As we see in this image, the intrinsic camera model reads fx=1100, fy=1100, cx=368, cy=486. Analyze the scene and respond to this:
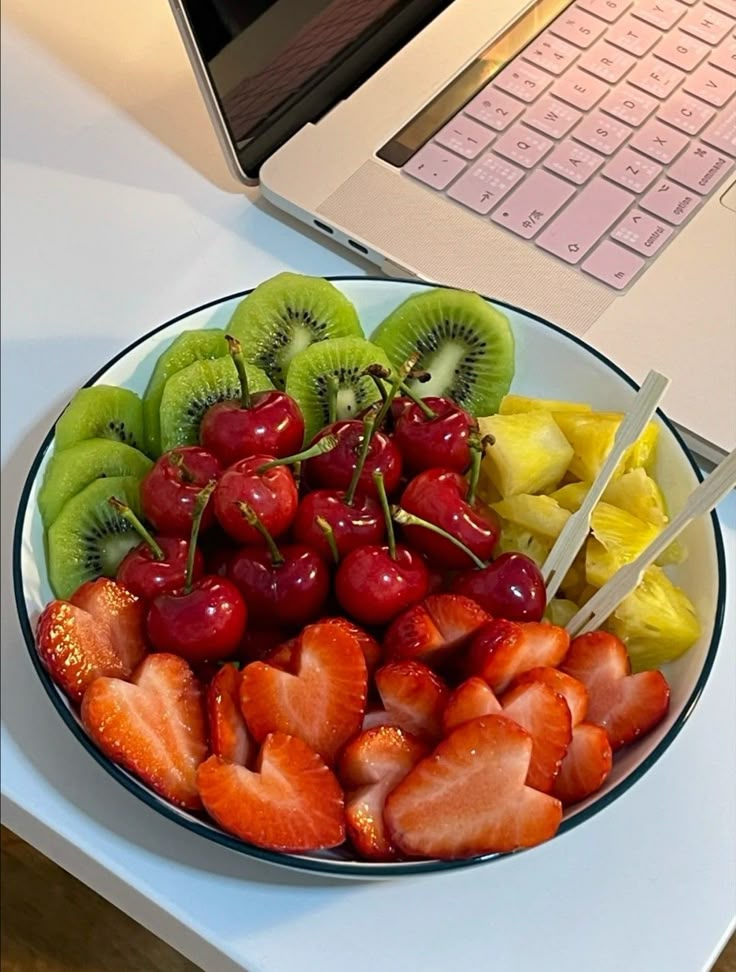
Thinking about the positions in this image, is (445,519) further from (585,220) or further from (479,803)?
(585,220)

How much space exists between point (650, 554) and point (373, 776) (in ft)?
0.54

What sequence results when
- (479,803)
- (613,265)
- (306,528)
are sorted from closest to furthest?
1. (479,803)
2. (306,528)
3. (613,265)

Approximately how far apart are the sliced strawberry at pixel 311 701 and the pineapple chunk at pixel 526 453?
145 mm

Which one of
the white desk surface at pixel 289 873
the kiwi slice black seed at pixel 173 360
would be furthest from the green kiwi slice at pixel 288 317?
the white desk surface at pixel 289 873

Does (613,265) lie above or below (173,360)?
below

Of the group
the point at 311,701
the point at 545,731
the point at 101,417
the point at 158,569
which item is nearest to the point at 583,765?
the point at 545,731

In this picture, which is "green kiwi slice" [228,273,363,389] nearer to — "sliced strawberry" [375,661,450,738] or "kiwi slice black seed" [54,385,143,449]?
"kiwi slice black seed" [54,385,143,449]

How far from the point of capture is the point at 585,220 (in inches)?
29.6

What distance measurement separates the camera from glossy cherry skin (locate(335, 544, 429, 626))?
560mm

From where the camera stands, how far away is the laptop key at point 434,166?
771 millimetres

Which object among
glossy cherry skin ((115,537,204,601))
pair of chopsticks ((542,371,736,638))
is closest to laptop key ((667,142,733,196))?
pair of chopsticks ((542,371,736,638))

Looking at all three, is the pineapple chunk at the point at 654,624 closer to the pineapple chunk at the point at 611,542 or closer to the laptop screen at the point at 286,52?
the pineapple chunk at the point at 611,542

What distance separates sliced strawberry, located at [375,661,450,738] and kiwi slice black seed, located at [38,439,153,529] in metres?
0.21

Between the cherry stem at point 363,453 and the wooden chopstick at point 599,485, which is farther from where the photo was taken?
the cherry stem at point 363,453
